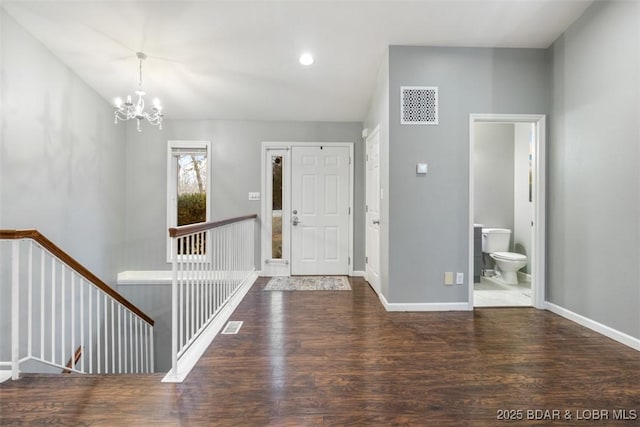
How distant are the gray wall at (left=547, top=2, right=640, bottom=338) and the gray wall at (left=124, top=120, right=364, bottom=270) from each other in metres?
2.42

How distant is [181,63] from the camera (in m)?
3.32

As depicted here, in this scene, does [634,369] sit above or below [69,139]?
below

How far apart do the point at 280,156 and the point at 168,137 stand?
1774 mm

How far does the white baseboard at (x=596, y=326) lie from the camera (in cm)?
224

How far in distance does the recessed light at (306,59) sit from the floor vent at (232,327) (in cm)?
285

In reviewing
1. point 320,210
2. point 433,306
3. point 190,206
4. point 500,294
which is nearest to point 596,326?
point 500,294

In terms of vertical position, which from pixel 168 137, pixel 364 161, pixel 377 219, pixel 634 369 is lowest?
pixel 634 369

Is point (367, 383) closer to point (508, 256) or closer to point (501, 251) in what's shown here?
point (508, 256)

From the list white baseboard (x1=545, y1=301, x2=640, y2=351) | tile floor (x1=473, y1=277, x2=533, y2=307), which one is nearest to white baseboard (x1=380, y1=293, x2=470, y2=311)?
tile floor (x1=473, y1=277, x2=533, y2=307)

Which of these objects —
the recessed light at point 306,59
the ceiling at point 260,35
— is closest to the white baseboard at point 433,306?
the ceiling at point 260,35

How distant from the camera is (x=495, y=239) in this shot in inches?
167

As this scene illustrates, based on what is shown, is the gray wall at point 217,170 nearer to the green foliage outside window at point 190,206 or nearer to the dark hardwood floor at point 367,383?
the green foliage outside window at point 190,206

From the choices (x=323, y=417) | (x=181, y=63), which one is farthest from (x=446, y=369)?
(x=181, y=63)

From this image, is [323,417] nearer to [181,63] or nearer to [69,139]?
[181,63]
